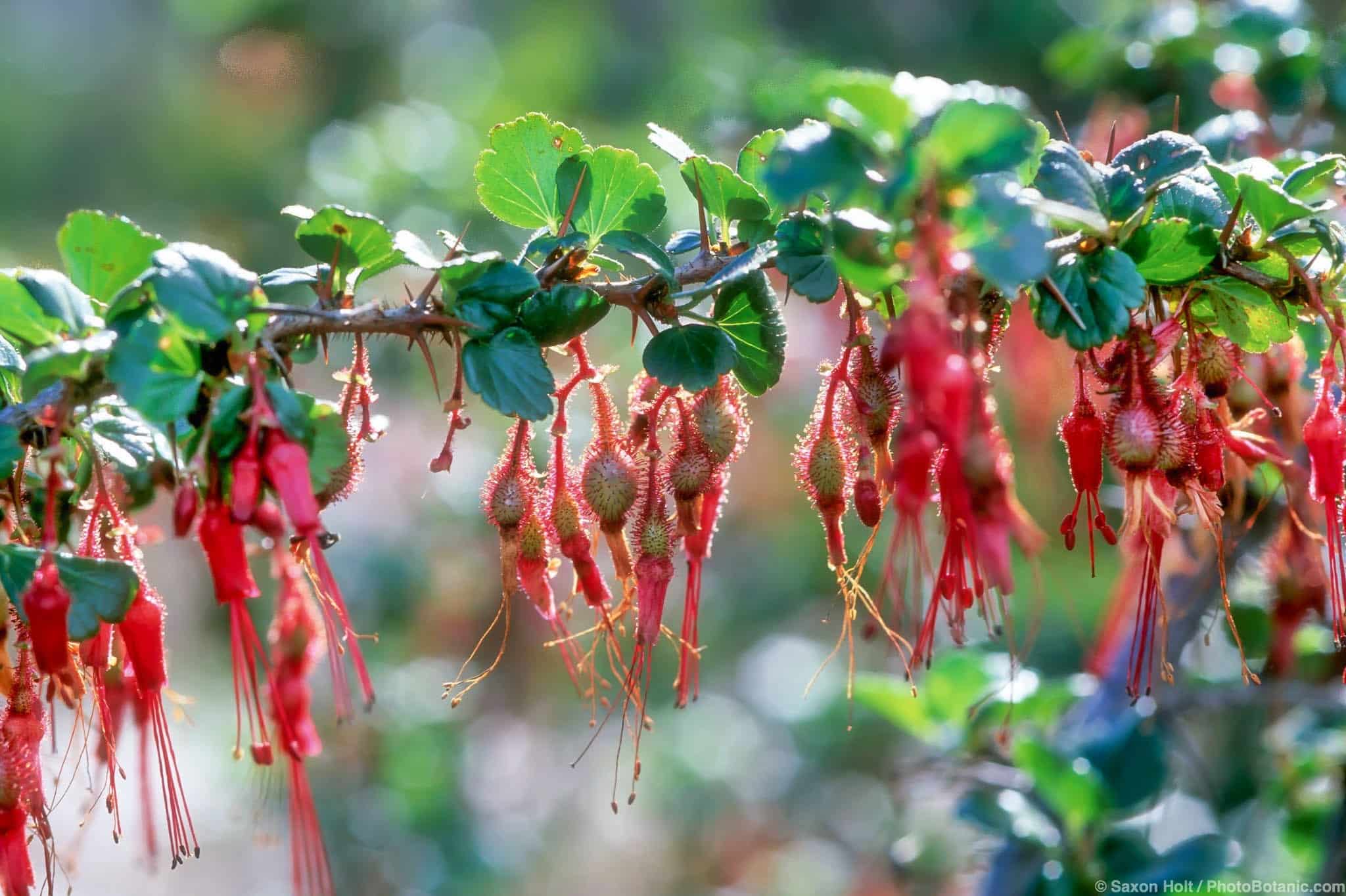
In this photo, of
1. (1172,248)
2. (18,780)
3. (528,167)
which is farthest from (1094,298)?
(18,780)

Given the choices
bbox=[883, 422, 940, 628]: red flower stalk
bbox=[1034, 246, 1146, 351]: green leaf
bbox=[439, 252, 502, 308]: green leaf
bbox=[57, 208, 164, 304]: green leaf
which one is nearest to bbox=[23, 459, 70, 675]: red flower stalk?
bbox=[57, 208, 164, 304]: green leaf

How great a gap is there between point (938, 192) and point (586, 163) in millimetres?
292

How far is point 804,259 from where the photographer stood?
27.2 inches

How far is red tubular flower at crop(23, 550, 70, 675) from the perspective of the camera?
24.2 inches

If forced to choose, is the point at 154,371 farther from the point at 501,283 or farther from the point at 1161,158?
the point at 1161,158

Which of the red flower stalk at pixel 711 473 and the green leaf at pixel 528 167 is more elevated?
the green leaf at pixel 528 167

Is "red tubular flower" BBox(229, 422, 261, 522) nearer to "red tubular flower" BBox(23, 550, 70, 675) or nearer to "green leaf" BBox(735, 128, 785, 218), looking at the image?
"red tubular flower" BBox(23, 550, 70, 675)

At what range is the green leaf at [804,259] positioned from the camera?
0.68 m

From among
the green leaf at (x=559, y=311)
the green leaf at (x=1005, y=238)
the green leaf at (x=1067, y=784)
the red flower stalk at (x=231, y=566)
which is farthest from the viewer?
the green leaf at (x=1067, y=784)

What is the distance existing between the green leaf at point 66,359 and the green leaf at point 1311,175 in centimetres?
67

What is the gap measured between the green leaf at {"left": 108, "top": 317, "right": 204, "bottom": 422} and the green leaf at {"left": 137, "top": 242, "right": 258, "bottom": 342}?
16 mm

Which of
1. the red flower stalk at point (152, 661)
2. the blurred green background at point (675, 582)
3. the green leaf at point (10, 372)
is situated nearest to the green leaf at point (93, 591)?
the red flower stalk at point (152, 661)

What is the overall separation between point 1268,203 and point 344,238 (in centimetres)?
52

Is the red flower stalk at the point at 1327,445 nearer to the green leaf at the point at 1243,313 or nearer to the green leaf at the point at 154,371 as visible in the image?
the green leaf at the point at 1243,313
